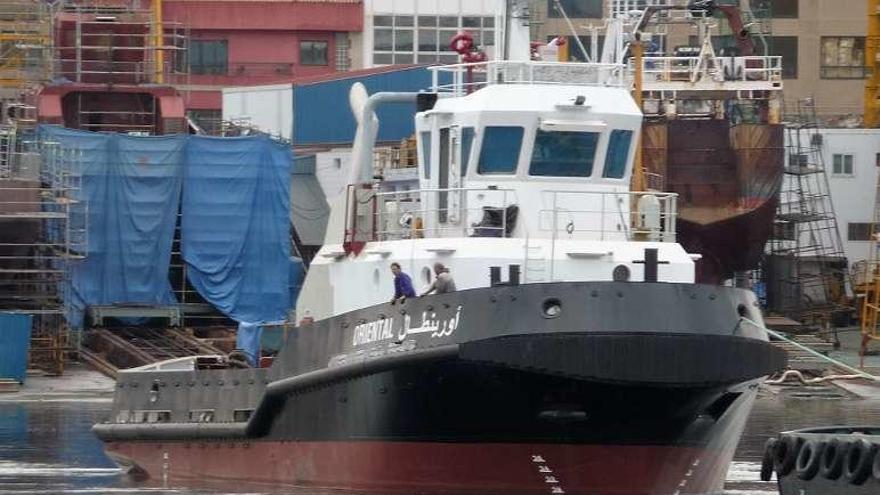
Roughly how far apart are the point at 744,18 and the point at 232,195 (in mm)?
22726

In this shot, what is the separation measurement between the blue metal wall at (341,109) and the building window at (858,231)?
12784 millimetres

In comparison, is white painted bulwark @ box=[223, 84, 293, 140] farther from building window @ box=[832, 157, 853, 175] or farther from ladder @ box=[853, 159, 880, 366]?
ladder @ box=[853, 159, 880, 366]

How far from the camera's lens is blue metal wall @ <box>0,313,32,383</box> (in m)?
40.6

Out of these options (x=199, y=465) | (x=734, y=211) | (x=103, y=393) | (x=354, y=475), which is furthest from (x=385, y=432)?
(x=734, y=211)

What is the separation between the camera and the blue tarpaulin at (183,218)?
1817 inches

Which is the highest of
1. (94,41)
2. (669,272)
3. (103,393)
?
(94,41)

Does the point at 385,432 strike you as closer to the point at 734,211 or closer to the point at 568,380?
the point at 568,380

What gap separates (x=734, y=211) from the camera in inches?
2012

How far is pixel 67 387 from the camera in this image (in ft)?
136

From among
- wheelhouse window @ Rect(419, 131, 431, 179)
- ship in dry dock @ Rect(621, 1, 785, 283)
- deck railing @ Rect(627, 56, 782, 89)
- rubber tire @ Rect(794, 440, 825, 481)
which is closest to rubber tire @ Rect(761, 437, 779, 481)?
rubber tire @ Rect(794, 440, 825, 481)

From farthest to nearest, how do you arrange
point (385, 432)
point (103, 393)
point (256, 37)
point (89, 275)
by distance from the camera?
1. point (256, 37)
2. point (89, 275)
3. point (103, 393)
4. point (385, 432)

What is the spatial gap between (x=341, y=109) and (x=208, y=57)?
31.2 feet

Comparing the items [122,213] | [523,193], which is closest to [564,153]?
[523,193]

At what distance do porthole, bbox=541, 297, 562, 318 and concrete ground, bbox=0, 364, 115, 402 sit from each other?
20.9m
